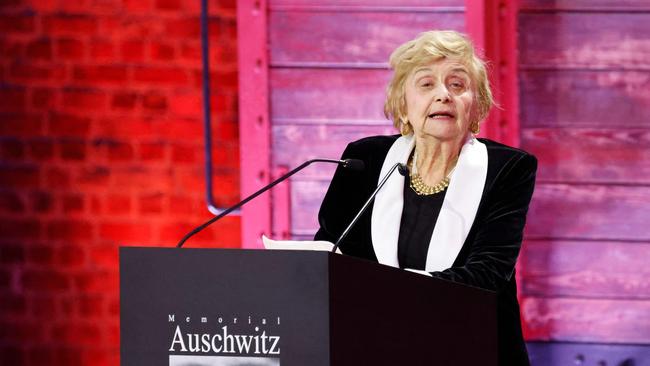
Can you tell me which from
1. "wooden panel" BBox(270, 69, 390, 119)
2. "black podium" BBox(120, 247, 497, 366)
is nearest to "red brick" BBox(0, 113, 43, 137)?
"wooden panel" BBox(270, 69, 390, 119)

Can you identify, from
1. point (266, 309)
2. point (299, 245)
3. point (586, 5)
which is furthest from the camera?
point (586, 5)

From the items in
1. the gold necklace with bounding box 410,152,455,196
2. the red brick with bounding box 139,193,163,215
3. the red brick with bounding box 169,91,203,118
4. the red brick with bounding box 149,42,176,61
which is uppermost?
the red brick with bounding box 149,42,176,61

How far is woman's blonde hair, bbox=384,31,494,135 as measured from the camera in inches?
79.0

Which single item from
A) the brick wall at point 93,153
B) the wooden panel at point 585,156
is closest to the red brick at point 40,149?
the brick wall at point 93,153

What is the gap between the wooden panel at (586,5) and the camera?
291 centimetres

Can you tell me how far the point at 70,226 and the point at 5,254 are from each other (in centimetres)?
23

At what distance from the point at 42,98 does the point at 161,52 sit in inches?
16.3

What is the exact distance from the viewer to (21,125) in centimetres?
335

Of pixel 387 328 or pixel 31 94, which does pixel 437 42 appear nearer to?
pixel 387 328

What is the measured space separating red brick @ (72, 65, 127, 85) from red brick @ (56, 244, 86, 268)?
0.53 m

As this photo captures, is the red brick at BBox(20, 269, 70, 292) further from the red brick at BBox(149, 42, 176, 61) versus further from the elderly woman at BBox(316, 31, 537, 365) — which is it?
the elderly woman at BBox(316, 31, 537, 365)

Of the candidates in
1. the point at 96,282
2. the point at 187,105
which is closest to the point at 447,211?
the point at 187,105

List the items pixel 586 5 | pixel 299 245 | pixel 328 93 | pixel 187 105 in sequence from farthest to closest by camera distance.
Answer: pixel 187 105 < pixel 328 93 < pixel 586 5 < pixel 299 245

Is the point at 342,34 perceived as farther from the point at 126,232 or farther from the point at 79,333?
the point at 79,333
